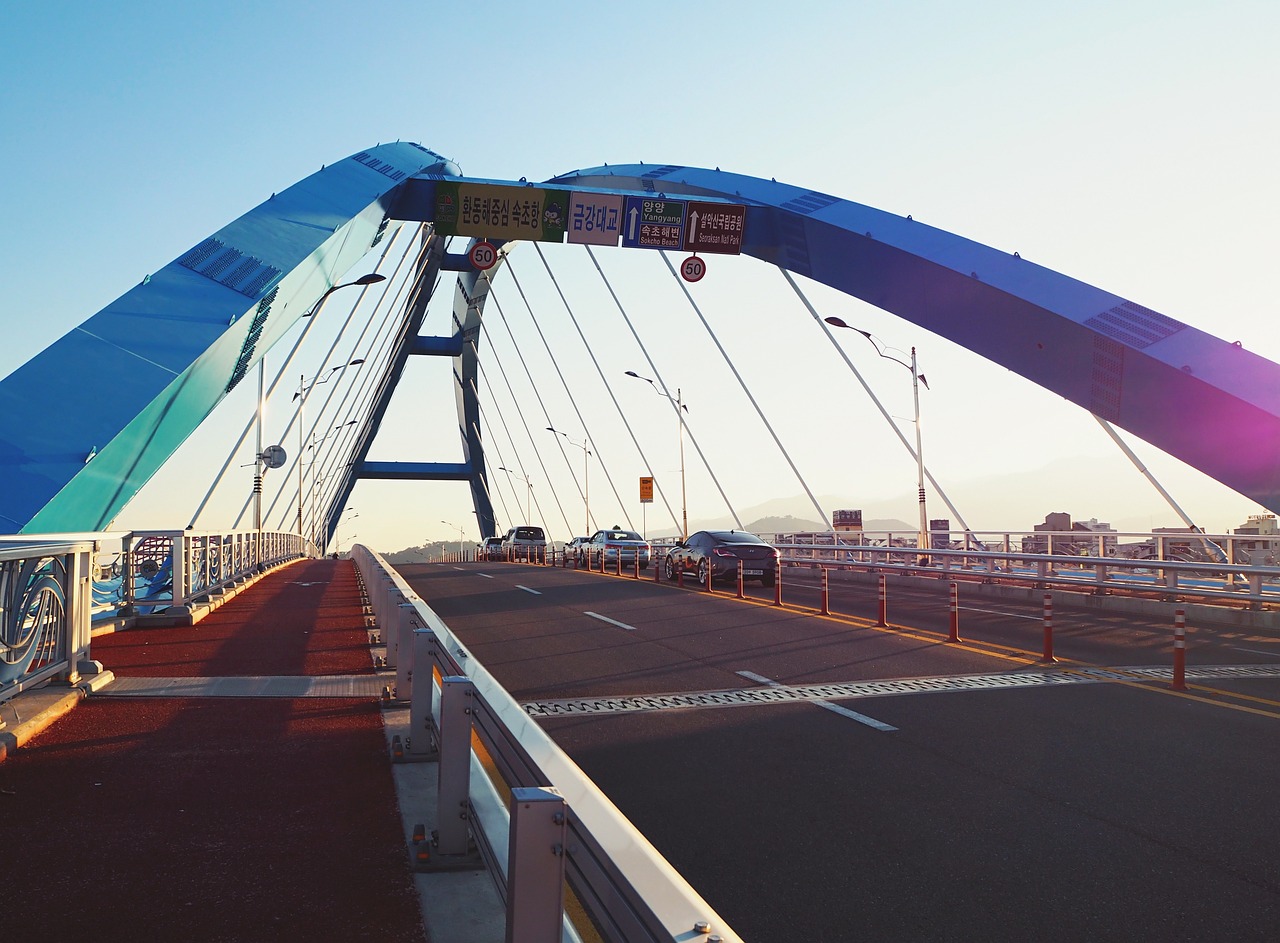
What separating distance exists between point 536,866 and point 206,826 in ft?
11.3

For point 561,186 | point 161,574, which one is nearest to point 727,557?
point 561,186

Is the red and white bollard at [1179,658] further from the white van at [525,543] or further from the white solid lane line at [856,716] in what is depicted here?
the white van at [525,543]

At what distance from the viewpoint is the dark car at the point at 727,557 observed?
27.1 m

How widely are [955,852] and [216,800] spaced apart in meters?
4.17

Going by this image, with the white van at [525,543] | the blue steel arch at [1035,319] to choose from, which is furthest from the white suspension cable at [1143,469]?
the white van at [525,543]

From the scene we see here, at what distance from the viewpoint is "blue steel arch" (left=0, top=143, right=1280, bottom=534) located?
18391 millimetres

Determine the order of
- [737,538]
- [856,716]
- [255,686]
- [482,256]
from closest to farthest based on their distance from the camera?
[856,716], [255,686], [737,538], [482,256]

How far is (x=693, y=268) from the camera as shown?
115ft

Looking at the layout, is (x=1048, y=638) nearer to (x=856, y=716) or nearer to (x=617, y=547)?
(x=856, y=716)

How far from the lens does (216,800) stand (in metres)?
6.02

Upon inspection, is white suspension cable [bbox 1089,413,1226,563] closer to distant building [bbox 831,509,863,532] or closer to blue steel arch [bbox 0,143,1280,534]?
blue steel arch [bbox 0,143,1280,534]

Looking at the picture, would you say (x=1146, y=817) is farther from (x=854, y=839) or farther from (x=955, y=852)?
(x=854, y=839)

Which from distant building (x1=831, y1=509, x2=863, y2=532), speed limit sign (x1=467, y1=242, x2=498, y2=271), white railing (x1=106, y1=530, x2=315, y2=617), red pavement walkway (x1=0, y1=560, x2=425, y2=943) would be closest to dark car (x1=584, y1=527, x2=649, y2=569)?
distant building (x1=831, y1=509, x2=863, y2=532)

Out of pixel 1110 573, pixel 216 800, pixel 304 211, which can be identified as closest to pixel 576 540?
pixel 304 211
